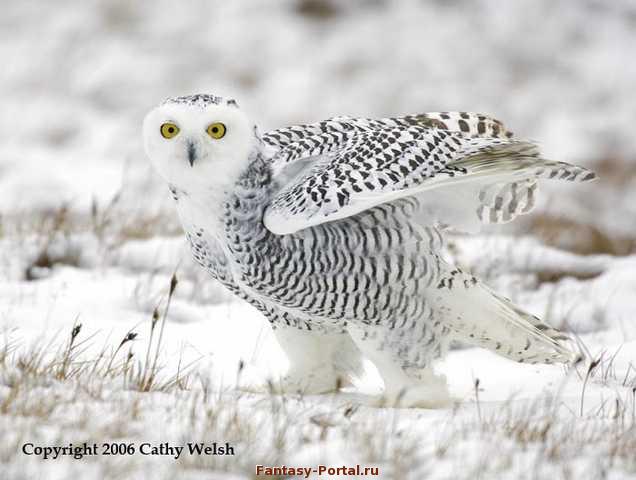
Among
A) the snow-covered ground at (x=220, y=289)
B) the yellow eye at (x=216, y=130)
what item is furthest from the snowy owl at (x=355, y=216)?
the snow-covered ground at (x=220, y=289)

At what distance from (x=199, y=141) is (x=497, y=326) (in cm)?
178

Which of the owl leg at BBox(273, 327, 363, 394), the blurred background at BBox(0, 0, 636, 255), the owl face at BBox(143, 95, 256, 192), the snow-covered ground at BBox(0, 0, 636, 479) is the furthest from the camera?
the blurred background at BBox(0, 0, 636, 255)

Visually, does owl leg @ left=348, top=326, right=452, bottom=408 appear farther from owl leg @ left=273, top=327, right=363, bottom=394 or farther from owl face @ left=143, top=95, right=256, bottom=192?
owl face @ left=143, top=95, right=256, bottom=192

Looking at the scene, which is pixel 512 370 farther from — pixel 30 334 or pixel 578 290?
pixel 30 334

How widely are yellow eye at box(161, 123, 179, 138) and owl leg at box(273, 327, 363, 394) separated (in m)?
1.21

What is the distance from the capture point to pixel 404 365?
14.7 feet

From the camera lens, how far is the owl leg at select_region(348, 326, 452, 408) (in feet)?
14.5

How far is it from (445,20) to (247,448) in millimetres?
15660

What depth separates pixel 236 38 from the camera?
17.2 m

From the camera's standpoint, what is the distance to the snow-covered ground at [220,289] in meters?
3.44

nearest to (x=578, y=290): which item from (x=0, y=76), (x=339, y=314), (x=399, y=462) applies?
(x=339, y=314)

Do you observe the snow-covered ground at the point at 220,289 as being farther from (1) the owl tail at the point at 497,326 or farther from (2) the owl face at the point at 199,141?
(2) the owl face at the point at 199,141

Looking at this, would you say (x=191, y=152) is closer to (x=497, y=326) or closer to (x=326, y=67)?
(x=497, y=326)

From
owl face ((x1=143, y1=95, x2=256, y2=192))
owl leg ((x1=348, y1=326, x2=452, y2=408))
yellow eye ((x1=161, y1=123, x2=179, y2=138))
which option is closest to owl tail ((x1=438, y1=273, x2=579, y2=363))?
owl leg ((x1=348, y1=326, x2=452, y2=408))
